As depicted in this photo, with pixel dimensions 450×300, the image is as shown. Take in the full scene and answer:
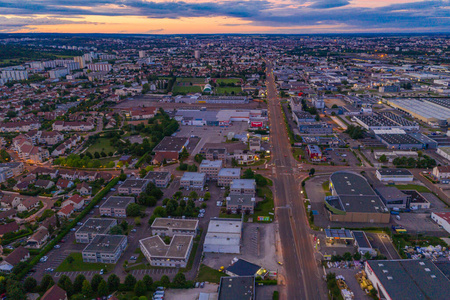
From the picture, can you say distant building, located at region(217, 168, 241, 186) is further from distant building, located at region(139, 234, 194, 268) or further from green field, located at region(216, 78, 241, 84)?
green field, located at region(216, 78, 241, 84)

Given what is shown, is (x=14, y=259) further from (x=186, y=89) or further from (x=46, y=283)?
(x=186, y=89)

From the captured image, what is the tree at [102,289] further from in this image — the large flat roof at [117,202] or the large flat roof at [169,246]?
the large flat roof at [117,202]

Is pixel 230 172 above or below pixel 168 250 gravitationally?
above

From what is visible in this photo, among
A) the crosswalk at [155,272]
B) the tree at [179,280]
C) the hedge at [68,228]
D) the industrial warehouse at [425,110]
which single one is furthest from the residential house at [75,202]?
the industrial warehouse at [425,110]

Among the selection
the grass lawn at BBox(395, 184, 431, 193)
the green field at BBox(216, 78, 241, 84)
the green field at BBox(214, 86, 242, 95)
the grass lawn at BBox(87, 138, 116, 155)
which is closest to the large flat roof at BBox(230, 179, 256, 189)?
the grass lawn at BBox(395, 184, 431, 193)

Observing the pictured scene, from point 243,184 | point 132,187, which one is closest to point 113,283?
point 132,187

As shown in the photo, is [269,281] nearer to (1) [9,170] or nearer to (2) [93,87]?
(1) [9,170]
